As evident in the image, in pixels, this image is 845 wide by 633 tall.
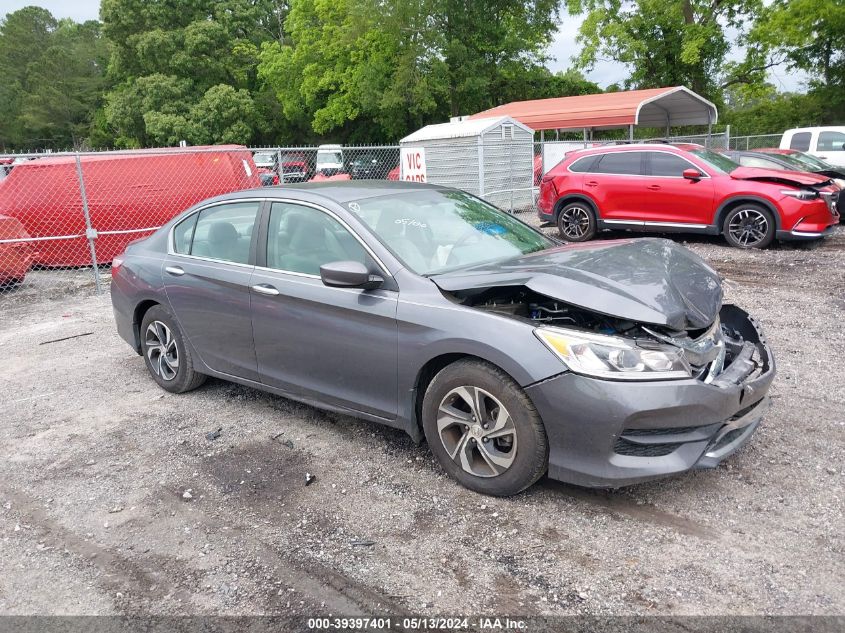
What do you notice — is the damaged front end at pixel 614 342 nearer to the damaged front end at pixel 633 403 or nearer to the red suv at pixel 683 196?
the damaged front end at pixel 633 403

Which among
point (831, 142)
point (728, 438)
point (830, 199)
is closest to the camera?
point (728, 438)

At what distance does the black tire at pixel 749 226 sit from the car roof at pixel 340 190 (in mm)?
7240

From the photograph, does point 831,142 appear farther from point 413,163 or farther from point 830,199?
point 413,163

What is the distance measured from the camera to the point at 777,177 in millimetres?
10000

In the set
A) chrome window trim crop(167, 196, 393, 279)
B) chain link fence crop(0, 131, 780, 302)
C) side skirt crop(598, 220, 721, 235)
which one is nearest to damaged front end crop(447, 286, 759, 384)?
chrome window trim crop(167, 196, 393, 279)

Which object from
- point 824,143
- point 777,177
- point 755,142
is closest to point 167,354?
point 777,177

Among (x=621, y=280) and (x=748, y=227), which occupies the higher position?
(x=621, y=280)

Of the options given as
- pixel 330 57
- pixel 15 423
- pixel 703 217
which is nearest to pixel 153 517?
pixel 15 423

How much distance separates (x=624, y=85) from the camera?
35844mm

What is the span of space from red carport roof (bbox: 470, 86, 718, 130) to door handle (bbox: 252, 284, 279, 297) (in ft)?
62.2

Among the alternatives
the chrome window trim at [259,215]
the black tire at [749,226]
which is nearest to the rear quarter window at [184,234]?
the chrome window trim at [259,215]

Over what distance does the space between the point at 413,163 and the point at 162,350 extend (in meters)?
10.8

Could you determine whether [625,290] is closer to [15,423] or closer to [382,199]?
[382,199]

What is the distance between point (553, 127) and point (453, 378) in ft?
67.6
